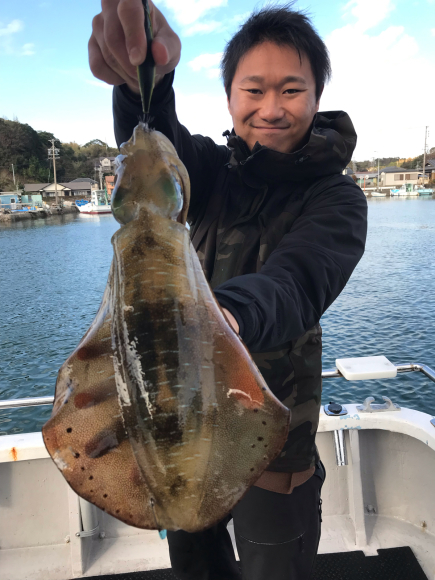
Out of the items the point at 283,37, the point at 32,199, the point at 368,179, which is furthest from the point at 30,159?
the point at 283,37

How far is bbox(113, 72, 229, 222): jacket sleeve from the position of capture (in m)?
1.96

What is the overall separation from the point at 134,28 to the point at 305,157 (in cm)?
111

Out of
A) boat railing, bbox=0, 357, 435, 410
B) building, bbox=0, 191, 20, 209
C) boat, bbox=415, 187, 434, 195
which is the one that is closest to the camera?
boat railing, bbox=0, 357, 435, 410

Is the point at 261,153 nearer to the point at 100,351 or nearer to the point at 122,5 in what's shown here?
the point at 122,5

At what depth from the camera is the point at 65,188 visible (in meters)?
95.9

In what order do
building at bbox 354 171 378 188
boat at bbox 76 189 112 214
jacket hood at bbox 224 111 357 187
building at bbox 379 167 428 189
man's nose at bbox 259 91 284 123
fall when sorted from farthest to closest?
1. building at bbox 354 171 378 188
2. building at bbox 379 167 428 189
3. boat at bbox 76 189 112 214
4. man's nose at bbox 259 91 284 123
5. jacket hood at bbox 224 111 357 187

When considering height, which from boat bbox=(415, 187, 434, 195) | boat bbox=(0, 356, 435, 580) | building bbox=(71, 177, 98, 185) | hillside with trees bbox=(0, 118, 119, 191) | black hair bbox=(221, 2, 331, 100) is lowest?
boat bbox=(0, 356, 435, 580)

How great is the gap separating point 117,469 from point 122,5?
5.11ft

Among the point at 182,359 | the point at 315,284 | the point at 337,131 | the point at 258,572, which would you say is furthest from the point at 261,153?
the point at 258,572

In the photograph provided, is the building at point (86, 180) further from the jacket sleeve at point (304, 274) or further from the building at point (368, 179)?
the jacket sleeve at point (304, 274)

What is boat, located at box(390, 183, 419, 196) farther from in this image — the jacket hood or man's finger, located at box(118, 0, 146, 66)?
man's finger, located at box(118, 0, 146, 66)

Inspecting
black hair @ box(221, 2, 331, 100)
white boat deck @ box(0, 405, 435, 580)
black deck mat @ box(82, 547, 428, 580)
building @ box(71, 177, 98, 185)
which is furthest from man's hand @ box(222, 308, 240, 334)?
building @ box(71, 177, 98, 185)

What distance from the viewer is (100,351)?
1.21 m

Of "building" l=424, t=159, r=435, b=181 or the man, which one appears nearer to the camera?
the man
